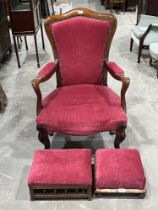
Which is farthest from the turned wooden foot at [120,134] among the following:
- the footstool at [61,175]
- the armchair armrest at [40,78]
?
the armchair armrest at [40,78]

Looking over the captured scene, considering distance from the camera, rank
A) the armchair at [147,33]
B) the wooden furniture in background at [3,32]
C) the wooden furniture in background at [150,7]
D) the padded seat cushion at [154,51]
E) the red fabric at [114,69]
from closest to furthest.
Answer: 1. the red fabric at [114,69]
2. the padded seat cushion at [154,51]
3. the armchair at [147,33]
4. the wooden furniture in background at [3,32]
5. the wooden furniture in background at [150,7]

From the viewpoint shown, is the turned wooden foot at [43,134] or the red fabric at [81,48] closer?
the turned wooden foot at [43,134]

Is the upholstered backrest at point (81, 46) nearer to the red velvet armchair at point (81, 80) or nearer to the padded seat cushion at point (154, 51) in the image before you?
the red velvet armchair at point (81, 80)

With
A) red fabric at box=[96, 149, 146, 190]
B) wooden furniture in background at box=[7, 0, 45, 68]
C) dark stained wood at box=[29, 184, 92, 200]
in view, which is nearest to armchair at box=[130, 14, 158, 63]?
wooden furniture in background at box=[7, 0, 45, 68]

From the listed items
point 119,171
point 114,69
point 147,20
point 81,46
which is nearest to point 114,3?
point 147,20

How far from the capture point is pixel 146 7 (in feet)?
13.7

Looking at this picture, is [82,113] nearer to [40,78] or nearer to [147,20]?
[40,78]

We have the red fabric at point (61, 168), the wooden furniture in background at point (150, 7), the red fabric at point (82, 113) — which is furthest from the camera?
the wooden furniture in background at point (150, 7)

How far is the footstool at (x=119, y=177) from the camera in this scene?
1.87 metres

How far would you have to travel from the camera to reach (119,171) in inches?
75.0

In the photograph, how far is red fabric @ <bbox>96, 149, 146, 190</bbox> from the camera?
6.13ft

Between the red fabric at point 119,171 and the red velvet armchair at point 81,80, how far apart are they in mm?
167

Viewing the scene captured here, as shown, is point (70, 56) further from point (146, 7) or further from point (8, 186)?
point (146, 7)

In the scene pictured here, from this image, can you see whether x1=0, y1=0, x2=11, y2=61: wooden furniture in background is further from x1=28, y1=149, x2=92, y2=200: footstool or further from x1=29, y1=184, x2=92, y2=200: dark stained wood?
x1=29, y1=184, x2=92, y2=200: dark stained wood
